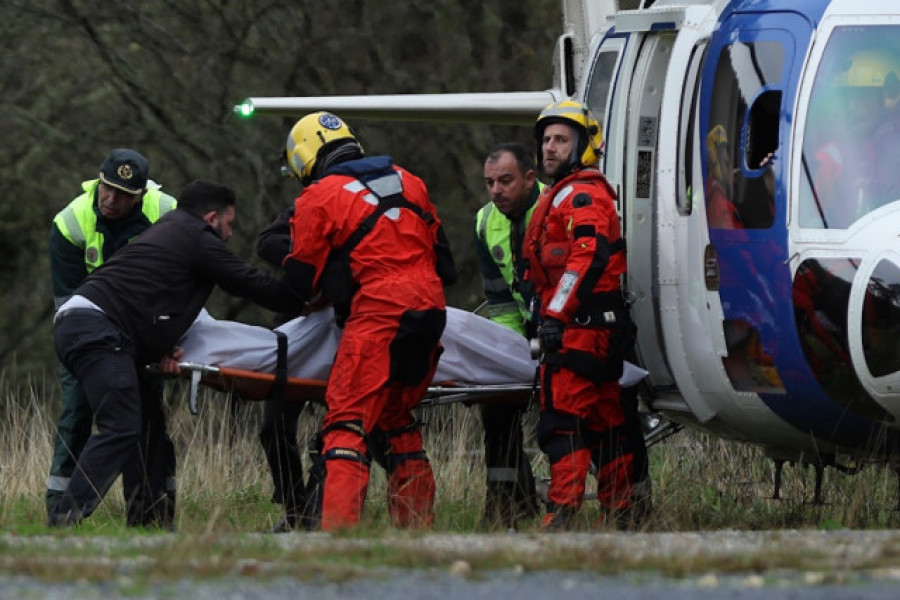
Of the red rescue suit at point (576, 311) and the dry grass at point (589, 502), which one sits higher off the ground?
the red rescue suit at point (576, 311)

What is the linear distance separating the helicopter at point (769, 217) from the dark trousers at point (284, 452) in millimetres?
1606

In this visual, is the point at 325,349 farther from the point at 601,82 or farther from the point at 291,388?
the point at 601,82

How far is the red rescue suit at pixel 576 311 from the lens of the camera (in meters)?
8.52

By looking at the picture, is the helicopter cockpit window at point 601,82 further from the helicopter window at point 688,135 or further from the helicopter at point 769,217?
the helicopter window at point 688,135

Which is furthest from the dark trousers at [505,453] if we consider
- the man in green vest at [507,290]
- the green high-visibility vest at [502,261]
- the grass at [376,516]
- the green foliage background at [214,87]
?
the green foliage background at [214,87]

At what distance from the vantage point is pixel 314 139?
8.90 m

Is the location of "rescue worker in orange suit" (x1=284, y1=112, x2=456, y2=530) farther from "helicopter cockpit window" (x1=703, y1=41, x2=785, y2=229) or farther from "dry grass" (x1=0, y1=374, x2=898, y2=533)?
"helicopter cockpit window" (x1=703, y1=41, x2=785, y2=229)

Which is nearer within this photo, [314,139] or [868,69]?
[868,69]

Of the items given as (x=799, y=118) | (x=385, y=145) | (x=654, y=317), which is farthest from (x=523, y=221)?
(x=385, y=145)

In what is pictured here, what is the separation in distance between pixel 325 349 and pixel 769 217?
199 cm

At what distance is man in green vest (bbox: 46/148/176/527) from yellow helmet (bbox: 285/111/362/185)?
96cm

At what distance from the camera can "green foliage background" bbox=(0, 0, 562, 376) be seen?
54.4 feet

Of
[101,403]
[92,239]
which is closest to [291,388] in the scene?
[101,403]

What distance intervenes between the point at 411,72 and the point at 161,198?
7044mm
